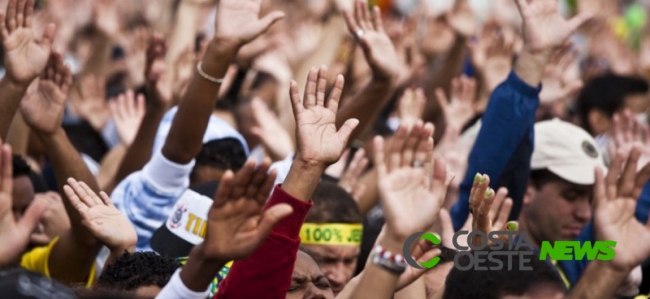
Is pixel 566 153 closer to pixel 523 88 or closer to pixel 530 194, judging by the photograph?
pixel 530 194

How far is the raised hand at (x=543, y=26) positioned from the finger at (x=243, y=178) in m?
2.16

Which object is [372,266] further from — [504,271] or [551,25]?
[551,25]

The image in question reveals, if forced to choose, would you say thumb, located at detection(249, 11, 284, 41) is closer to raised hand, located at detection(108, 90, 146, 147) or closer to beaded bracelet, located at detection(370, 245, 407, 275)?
beaded bracelet, located at detection(370, 245, 407, 275)

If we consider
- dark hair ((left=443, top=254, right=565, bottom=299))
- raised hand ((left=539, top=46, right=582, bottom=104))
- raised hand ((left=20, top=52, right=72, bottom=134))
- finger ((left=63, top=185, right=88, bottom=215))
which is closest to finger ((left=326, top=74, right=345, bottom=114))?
dark hair ((left=443, top=254, right=565, bottom=299))

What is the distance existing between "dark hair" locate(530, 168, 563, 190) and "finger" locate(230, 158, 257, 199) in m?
2.56

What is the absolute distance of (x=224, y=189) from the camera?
2.98 meters

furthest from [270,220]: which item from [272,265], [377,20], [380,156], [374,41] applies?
[377,20]

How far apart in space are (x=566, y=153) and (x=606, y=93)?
9.69 feet

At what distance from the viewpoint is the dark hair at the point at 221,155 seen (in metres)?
5.32

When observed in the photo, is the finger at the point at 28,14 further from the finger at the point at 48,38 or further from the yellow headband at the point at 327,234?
the yellow headband at the point at 327,234

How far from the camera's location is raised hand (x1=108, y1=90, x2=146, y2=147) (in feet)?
20.5

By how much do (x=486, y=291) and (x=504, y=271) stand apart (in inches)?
3.4

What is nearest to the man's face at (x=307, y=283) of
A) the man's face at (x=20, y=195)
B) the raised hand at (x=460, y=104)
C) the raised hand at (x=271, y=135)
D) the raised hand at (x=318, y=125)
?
the raised hand at (x=318, y=125)

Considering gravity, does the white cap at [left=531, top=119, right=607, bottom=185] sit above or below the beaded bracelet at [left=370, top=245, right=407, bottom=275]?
below
